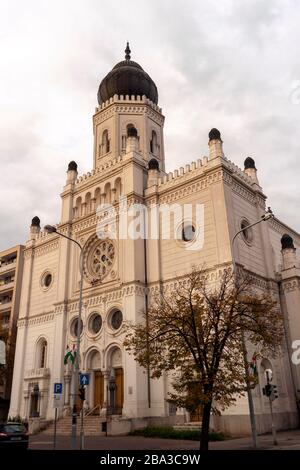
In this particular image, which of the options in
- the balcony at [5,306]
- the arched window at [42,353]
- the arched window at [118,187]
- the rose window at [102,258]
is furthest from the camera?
the balcony at [5,306]

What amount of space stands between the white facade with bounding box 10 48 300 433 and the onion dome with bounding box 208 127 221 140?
159mm

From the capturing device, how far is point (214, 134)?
112 feet

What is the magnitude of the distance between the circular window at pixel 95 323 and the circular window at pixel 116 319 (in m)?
1.48

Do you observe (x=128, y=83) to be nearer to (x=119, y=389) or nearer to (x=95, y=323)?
(x=95, y=323)

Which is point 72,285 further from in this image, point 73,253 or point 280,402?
point 280,402

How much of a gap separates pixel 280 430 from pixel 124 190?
22.1 m

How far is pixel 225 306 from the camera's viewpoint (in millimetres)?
19422

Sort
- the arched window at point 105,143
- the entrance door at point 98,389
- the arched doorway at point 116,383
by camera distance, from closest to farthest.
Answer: the arched doorway at point 116,383 → the entrance door at point 98,389 → the arched window at point 105,143

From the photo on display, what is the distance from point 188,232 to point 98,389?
14.6 m

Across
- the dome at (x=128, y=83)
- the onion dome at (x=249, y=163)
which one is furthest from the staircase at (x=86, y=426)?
the dome at (x=128, y=83)

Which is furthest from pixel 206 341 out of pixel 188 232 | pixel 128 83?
pixel 128 83

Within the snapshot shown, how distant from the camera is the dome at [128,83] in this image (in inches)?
1812

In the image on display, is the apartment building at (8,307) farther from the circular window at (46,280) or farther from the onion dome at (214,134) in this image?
the onion dome at (214,134)

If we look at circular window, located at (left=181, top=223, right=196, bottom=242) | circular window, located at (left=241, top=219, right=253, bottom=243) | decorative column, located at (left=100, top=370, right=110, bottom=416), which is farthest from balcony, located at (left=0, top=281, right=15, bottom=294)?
circular window, located at (left=241, top=219, right=253, bottom=243)
